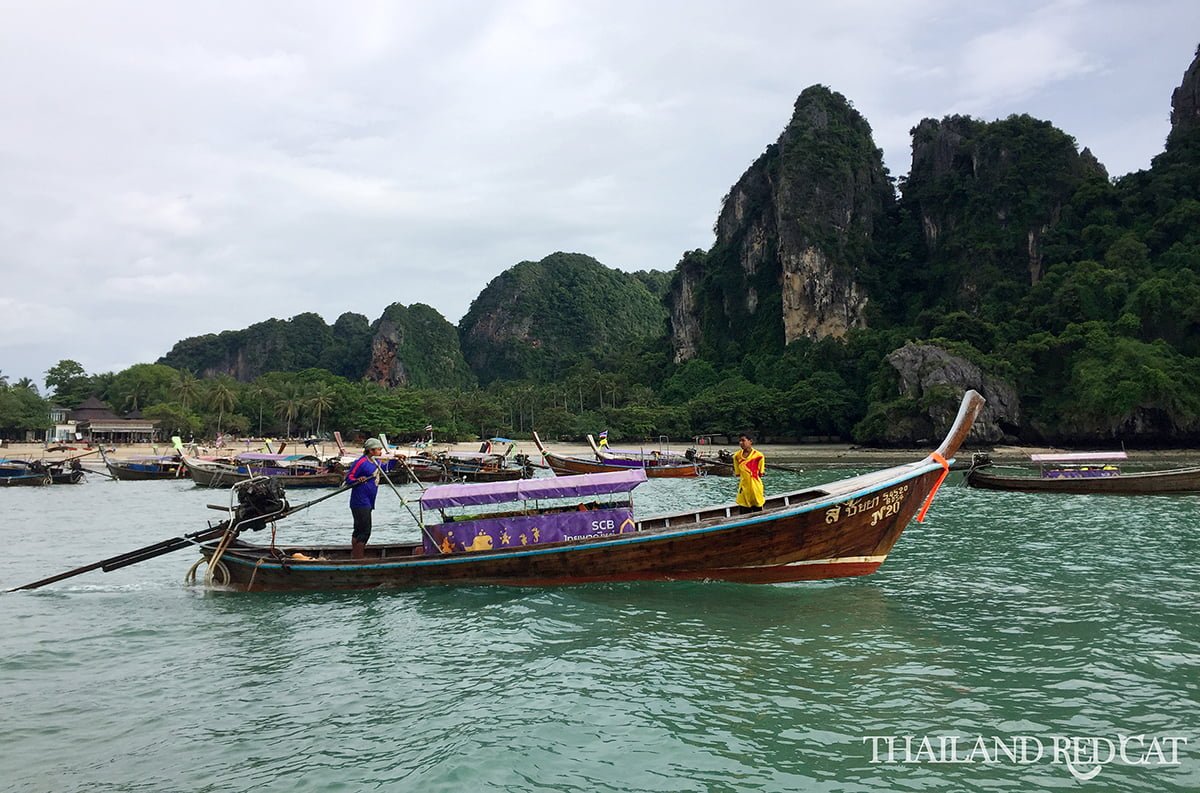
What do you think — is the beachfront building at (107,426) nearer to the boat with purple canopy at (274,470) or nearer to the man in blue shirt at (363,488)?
the boat with purple canopy at (274,470)

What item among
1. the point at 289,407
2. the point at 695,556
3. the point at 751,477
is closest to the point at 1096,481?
the point at 751,477

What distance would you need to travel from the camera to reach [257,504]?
42.5 feet

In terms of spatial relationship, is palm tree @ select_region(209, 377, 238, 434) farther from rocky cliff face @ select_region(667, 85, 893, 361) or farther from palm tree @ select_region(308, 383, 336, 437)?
rocky cliff face @ select_region(667, 85, 893, 361)

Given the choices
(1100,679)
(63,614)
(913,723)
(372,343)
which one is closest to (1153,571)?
(1100,679)

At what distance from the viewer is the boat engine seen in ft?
42.1

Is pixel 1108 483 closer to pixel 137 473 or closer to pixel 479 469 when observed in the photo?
pixel 479 469

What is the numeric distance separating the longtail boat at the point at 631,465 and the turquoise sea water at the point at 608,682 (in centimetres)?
2785

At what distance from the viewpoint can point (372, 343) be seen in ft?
439

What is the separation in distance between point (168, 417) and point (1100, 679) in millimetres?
80027

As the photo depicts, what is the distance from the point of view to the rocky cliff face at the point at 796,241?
89312 millimetres

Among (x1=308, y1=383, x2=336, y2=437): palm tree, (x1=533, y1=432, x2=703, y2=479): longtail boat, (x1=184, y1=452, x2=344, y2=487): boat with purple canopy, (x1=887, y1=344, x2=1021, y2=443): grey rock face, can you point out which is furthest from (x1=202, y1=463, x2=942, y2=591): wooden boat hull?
(x1=308, y1=383, x2=336, y2=437): palm tree

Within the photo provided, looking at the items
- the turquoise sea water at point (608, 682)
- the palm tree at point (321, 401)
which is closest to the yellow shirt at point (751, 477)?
the turquoise sea water at point (608, 682)

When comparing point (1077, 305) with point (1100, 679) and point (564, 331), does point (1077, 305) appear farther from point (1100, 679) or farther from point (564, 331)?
point (564, 331)

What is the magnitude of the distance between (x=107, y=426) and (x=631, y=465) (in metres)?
59.2
